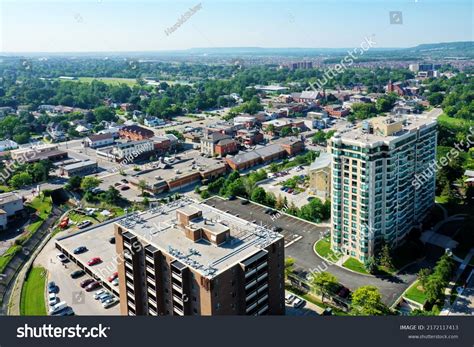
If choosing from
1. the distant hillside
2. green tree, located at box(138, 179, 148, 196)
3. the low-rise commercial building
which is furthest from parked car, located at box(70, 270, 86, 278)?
the distant hillside

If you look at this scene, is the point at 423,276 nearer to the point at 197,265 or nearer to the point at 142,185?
the point at 197,265

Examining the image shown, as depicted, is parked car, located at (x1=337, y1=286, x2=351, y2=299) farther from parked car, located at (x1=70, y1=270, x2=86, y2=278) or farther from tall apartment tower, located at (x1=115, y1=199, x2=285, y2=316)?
parked car, located at (x1=70, y1=270, x2=86, y2=278)

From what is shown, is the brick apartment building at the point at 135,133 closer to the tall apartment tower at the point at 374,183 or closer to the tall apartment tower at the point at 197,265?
the tall apartment tower at the point at 374,183

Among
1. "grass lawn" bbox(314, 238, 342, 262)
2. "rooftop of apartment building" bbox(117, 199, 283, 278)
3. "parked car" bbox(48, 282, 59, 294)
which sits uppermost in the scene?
"rooftop of apartment building" bbox(117, 199, 283, 278)

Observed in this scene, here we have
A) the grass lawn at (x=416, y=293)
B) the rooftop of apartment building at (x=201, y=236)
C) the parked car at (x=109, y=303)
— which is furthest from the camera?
the parked car at (x=109, y=303)

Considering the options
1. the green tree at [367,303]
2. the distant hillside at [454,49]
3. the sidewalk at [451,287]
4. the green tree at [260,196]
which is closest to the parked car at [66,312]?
the green tree at [367,303]

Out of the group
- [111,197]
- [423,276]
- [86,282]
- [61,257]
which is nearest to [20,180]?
[111,197]
